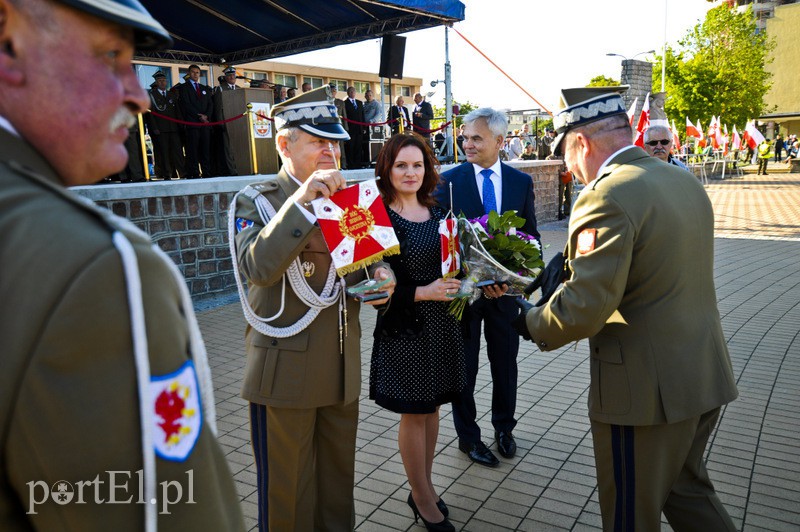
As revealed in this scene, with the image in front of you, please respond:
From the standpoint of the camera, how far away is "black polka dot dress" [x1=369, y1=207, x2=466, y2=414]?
3.37 metres

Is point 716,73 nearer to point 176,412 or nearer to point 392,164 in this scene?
point 392,164

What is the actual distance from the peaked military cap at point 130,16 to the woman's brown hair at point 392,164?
247 centimetres

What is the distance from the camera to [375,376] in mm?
3479

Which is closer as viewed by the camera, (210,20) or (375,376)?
(375,376)

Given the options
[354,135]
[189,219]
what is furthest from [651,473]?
[354,135]

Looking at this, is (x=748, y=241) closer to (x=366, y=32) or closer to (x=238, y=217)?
(x=366, y=32)

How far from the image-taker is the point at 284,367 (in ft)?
8.83

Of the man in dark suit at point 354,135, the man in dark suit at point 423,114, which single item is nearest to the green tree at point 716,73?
the man in dark suit at point 423,114

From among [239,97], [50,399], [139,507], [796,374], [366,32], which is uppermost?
[366,32]

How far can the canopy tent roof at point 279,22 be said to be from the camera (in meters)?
11.9

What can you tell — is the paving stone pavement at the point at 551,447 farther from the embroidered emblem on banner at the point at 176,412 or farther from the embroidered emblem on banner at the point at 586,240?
the embroidered emblem on banner at the point at 176,412

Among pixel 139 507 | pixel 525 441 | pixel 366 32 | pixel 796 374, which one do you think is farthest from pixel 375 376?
pixel 366 32

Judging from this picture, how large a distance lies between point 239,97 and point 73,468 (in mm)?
11756

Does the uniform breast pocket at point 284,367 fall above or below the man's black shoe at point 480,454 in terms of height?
above
